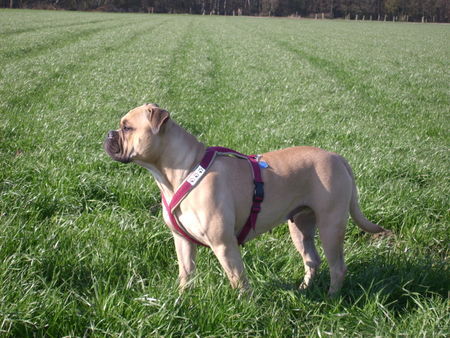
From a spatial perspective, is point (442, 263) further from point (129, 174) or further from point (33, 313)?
point (129, 174)

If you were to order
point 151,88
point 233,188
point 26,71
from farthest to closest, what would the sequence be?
point 26,71 < point 151,88 < point 233,188

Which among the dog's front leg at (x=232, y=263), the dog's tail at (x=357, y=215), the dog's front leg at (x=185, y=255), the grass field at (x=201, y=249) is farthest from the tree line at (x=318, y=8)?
the dog's front leg at (x=232, y=263)

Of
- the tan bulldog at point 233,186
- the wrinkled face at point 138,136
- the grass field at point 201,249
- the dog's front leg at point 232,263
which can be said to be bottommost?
the grass field at point 201,249

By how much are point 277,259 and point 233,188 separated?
856 millimetres

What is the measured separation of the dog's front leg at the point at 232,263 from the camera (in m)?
2.98

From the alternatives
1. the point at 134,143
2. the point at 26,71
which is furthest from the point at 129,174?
the point at 26,71

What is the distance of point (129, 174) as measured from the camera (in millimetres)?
5355

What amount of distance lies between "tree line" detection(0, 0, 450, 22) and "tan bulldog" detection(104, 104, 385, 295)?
95609mm

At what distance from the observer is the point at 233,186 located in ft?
10.4

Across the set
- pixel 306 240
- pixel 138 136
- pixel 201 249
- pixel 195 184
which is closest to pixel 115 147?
pixel 138 136

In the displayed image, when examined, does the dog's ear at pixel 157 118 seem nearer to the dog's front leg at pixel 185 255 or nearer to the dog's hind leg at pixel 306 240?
the dog's front leg at pixel 185 255

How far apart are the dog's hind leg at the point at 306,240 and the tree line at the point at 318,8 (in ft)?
314

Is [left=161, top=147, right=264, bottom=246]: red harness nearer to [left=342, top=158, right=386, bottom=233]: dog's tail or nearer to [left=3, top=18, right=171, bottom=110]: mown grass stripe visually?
[left=342, top=158, right=386, bottom=233]: dog's tail

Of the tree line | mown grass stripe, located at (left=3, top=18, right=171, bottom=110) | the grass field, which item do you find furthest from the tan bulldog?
the tree line
